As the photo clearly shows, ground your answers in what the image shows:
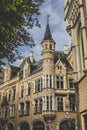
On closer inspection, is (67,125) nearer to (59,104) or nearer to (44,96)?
(59,104)

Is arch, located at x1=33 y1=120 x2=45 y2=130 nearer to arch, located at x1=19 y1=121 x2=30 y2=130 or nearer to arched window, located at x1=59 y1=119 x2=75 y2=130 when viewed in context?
arch, located at x1=19 y1=121 x2=30 y2=130

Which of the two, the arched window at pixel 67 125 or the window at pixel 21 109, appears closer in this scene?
the arched window at pixel 67 125

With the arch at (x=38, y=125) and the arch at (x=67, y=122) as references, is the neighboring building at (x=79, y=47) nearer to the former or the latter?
the arch at (x=67, y=122)

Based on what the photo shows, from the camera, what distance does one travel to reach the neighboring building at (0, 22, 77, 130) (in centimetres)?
4262

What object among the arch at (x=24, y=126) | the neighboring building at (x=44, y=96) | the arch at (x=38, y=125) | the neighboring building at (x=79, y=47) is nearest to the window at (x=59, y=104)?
the neighboring building at (x=44, y=96)

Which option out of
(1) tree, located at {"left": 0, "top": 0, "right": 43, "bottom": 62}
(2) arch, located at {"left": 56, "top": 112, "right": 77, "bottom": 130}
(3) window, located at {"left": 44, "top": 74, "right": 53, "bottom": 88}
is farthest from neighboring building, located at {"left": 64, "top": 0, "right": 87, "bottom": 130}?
(2) arch, located at {"left": 56, "top": 112, "right": 77, "bottom": 130}

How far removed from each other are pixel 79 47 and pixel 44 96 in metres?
25.1

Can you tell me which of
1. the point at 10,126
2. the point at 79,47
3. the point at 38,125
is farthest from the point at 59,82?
the point at 79,47

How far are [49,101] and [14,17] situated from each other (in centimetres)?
3045

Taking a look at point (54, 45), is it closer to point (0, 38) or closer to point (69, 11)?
point (69, 11)

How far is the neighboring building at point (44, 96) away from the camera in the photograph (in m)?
42.6

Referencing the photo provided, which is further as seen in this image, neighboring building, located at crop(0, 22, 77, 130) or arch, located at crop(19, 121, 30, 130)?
arch, located at crop(19, 121, 30, 130)

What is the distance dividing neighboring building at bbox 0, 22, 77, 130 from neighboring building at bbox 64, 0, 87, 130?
20.9 metres

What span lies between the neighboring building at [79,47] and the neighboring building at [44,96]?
20940mm
